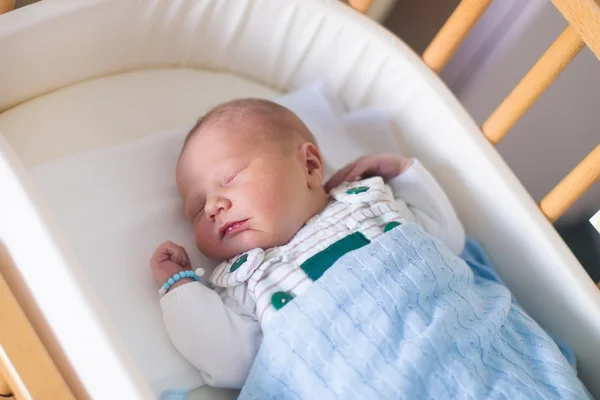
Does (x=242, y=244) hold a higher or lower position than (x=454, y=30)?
lower

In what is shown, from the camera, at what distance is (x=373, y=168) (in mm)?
1079

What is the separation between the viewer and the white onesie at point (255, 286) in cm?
84

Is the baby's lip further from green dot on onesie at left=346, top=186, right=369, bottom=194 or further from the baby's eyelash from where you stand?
green dot on onesie at left=346, top=186, right=369, bottom=194

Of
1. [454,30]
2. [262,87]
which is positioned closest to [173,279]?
[262,87]

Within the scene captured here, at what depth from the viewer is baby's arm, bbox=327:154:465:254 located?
105cm

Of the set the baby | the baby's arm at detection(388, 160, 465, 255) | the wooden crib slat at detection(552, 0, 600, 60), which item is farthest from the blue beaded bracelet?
the wooden crib slat at detection(552, 0, 600, 60)

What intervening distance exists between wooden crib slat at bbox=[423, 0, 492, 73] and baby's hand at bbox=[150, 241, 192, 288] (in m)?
0.56

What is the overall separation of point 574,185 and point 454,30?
322 millimetres

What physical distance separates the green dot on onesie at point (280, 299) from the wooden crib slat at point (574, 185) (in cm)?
46

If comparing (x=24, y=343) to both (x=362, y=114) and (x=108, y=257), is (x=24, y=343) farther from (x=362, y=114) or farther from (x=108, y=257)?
(x=362, y=114)

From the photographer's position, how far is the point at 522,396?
0.78 meters

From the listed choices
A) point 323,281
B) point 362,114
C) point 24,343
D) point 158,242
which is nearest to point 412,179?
point 362,114

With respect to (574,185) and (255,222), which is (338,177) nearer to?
(255,222)

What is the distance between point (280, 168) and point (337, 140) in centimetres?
29
